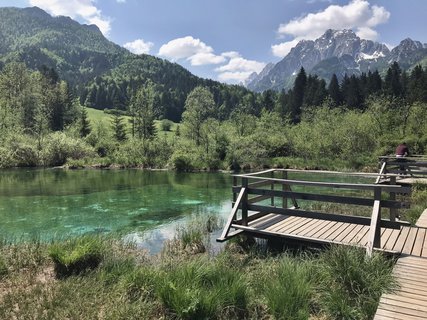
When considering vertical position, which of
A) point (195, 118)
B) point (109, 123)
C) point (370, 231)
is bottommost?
point (370, 231)

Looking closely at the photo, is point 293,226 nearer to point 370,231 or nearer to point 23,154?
point 370,231

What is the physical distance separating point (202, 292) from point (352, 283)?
7.75ft

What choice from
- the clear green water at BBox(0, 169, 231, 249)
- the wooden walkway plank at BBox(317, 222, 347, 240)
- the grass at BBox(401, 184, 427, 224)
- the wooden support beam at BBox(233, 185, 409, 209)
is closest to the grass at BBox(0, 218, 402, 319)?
the wooden support beam at BBox(233, 185, 409, 209)

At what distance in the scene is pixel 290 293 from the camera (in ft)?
17.3

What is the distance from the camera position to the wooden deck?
754 cm

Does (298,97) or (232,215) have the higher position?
(298,97)

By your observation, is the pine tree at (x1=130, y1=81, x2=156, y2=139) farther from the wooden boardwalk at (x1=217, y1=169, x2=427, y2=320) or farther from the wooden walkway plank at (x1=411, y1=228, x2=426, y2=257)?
the wooden walkway plank at (x1=411, y1=228, x2=426, y2=257)

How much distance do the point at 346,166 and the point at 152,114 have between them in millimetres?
43548

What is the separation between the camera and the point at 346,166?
38.9 meters

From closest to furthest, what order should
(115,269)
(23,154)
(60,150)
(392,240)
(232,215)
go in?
(115,269) → (392,240) → (232,215) → (23,154) → (60,150)

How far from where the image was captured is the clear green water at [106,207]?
1437 cm

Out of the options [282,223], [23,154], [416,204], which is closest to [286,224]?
[282,223]

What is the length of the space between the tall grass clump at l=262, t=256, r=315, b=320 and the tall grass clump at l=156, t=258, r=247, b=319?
1.53 ft

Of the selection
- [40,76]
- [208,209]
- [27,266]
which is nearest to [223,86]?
[40,76]
